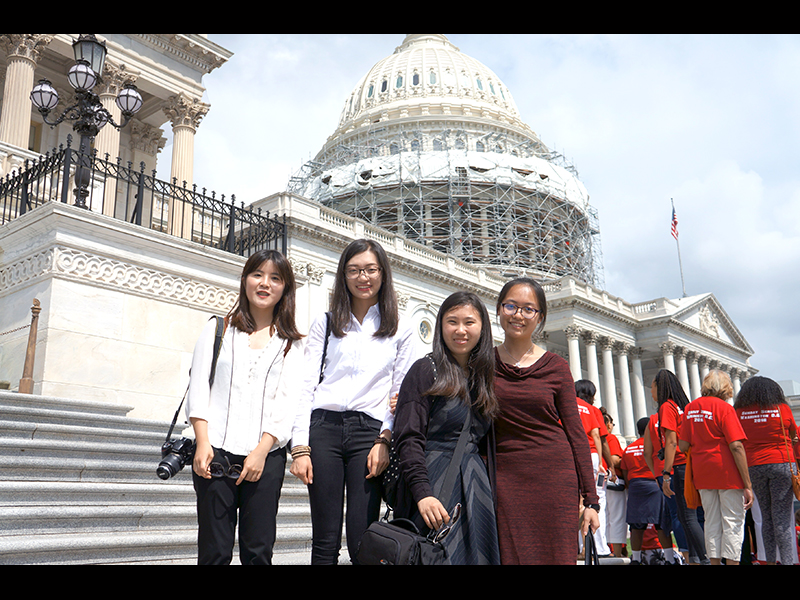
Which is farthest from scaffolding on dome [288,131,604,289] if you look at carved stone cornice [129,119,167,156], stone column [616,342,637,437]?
carved stone cornice [129,119,167,156]

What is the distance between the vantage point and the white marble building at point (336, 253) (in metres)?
8.55

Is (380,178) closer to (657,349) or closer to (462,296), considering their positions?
(657,349)

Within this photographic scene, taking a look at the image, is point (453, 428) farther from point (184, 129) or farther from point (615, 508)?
point (184, 129)

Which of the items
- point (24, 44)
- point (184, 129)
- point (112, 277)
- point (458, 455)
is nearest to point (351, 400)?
point (458, 455)

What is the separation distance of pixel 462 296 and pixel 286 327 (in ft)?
3.14

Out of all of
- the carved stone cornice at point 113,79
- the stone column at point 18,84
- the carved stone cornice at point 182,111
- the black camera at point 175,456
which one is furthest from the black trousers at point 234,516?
the carved stone cornice at point 182,111

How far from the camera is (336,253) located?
28.4 metres

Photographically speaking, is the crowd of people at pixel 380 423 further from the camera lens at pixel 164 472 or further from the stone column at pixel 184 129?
the stone column at pixel 184 129

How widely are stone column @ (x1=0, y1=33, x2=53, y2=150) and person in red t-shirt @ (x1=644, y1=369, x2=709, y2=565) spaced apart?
17.9 metres

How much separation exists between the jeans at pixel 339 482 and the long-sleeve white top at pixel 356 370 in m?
0.06

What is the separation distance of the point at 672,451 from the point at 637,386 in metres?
42.7

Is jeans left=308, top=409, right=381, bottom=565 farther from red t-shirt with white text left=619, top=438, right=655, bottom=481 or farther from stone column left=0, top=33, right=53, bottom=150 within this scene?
stone column left=0, top=33, right=53, bottom=150

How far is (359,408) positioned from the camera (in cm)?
356
